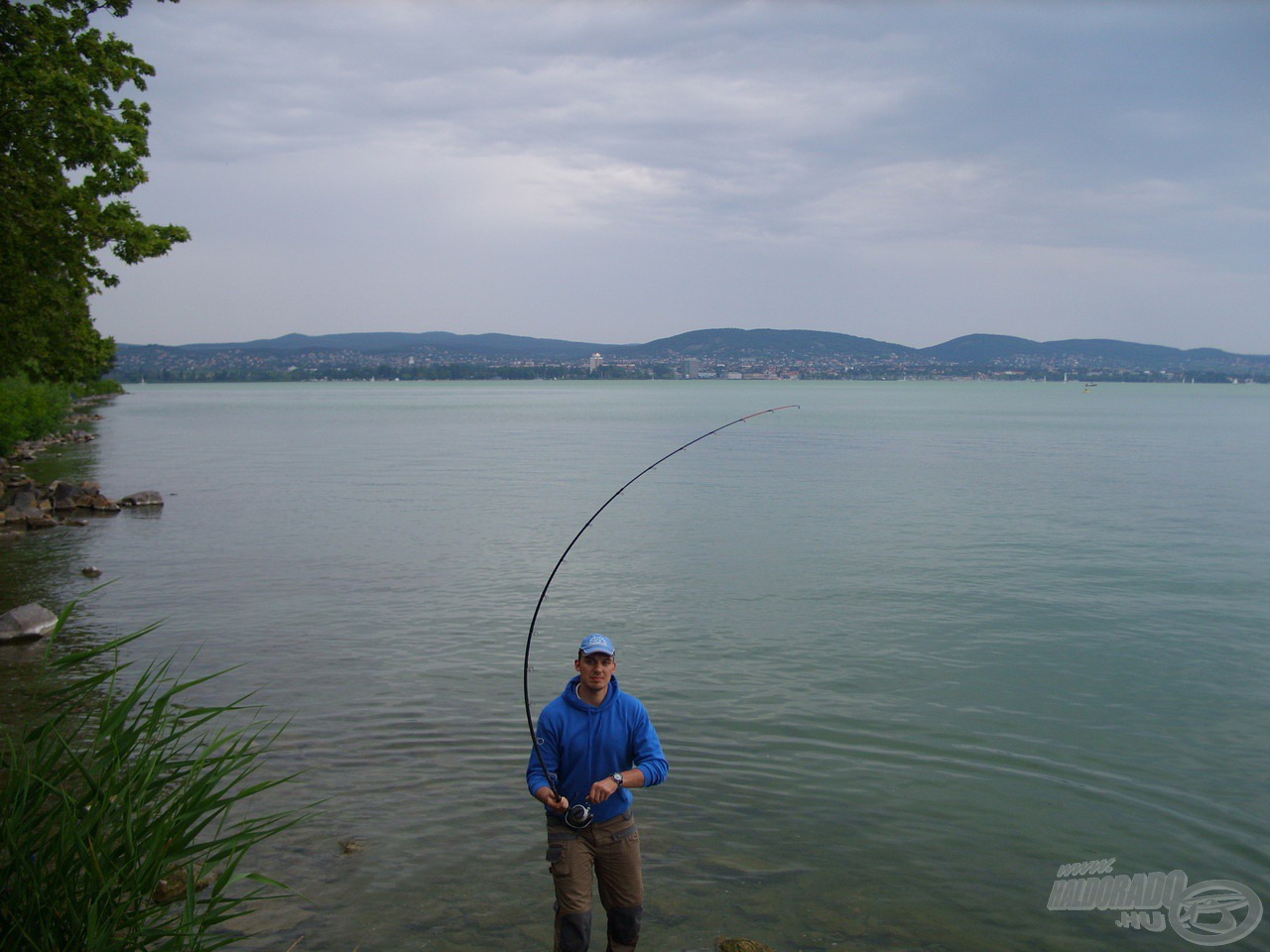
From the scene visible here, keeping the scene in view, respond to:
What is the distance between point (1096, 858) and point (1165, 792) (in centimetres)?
192

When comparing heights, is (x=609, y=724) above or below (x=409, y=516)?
above

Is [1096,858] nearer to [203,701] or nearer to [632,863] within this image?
[632,863]

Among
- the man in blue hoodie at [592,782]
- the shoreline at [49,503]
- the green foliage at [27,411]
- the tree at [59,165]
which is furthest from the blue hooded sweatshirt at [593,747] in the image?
the green foliage at [27,411]

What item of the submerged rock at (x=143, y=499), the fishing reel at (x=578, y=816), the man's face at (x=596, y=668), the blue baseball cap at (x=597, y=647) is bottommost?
the submerged rock at (x=143, y=499)

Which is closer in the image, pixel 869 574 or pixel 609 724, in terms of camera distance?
pixel 609 724

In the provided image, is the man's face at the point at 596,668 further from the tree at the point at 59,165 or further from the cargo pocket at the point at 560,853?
the tree at the point at 59,165

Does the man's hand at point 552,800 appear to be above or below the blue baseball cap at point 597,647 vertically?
below

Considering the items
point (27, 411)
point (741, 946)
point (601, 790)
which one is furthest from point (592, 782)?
point (27, 411)

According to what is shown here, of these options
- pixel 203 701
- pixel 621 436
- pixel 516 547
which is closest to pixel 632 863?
pixel 203 701

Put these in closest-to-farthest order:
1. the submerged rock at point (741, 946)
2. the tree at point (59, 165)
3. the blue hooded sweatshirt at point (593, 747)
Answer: the blue hooded sweatshirt at point (593, 747) < the submerged rock at point (741, 946) < the tree at point (59, 165)

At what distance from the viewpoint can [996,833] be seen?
879cm

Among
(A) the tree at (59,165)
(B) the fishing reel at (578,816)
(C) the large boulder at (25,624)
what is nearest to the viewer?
(B) the fishing reel at (578,816)

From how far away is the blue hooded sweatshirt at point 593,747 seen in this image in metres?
5.64

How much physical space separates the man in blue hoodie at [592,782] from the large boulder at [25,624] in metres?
11.2
